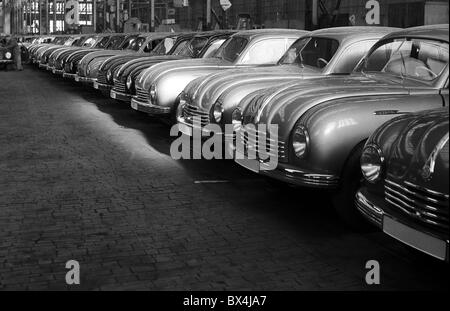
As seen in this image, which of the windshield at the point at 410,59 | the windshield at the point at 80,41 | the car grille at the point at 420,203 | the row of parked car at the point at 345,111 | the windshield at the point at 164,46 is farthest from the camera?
the windshield at the point at 80,41

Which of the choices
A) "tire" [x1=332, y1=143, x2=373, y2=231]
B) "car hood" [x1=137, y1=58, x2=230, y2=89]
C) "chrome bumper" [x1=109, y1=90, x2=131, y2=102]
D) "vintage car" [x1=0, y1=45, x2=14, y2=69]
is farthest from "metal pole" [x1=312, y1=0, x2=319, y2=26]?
"vintage car" [x1=0, y1=45, x2=14, y2=69]

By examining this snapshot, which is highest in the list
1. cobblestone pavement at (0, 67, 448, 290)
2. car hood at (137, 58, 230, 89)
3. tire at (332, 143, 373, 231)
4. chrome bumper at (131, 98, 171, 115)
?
car hood at (137, 58, 230, 89)

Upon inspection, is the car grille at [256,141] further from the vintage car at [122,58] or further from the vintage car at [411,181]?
the vintage car at [122,58]

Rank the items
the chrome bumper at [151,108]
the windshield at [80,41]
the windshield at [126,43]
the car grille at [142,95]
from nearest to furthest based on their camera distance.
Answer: the chrome bumper at [151,108]
the car grille at [142,95]
the windshield at [126,43]
the windshield at [80,41]

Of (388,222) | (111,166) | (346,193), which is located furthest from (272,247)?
(111,166)

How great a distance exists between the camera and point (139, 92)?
11.6m

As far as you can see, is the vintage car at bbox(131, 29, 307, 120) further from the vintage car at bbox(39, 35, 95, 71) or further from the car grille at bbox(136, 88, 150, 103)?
the vintage car at bbox(39, 35, 95, 71)

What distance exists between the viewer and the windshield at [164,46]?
15086 millimetres

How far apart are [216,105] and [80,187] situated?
5.95ft

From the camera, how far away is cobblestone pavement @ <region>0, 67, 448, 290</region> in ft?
15.1

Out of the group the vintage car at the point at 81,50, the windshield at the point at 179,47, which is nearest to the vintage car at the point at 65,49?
the vintage car at the point at 81,50

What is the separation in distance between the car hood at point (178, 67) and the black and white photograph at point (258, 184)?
0.05 meters

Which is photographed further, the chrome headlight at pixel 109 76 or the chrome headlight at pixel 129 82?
the chrome headlight at pixel 109 76

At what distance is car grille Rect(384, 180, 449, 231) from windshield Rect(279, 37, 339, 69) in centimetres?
395
